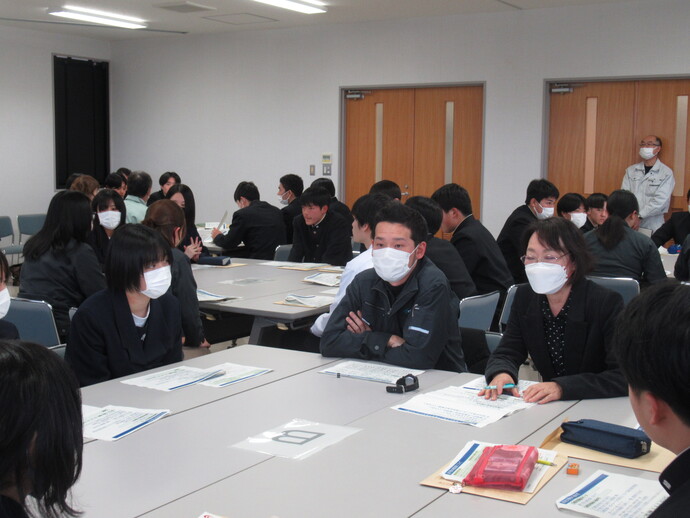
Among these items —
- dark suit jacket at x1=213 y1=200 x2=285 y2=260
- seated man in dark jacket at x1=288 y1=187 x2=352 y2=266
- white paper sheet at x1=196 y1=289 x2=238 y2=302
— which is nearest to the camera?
white paper sheet at x1=196 y1=289 x2=238 y2=302

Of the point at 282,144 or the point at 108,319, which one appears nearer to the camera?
the point at 108,319

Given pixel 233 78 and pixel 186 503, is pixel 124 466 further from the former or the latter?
pixel 233 78

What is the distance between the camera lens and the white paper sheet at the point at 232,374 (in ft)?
8.92

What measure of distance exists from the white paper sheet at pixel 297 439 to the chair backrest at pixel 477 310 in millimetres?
1586

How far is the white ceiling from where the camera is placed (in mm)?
8180

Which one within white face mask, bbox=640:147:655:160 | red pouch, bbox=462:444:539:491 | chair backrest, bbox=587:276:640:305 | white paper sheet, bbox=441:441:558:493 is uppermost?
white face mask, bbox=640:147:655:160

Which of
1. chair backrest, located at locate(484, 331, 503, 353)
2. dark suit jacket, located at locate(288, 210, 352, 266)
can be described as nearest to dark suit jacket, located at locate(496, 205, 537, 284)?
dark suit jacket, located at locate(288, 210, 352, 266)

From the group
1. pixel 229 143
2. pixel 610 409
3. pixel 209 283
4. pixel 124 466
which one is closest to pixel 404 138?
pixel 229 143

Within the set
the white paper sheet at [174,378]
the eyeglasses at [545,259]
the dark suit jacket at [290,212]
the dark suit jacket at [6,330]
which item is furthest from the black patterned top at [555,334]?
the dark suit jacket at [290,212]

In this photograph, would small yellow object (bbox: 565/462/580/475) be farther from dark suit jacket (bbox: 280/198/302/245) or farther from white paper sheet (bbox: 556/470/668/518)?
dark suit jacket (bbox: 280/198/302/245)

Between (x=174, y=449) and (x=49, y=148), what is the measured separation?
9.69m

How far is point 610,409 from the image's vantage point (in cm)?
244

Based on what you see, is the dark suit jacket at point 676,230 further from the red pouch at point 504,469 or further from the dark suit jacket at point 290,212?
the red pouch at point 504,469

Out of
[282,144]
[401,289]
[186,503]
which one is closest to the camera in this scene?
[186,503]
